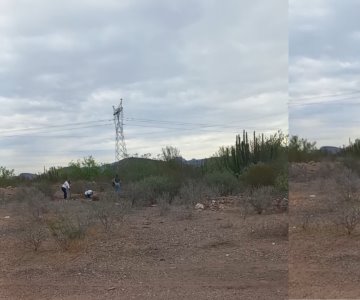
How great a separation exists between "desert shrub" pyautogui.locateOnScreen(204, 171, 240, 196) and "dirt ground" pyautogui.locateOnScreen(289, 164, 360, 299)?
41.5 feet

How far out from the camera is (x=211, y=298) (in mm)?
8438

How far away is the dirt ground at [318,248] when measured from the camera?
863cm

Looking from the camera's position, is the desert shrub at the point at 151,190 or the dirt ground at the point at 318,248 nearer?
the dirt ground at the point at 318,248

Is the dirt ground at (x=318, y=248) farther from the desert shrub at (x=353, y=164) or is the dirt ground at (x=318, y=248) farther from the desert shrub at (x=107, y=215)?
the desert shrub at (x=107, y=215)

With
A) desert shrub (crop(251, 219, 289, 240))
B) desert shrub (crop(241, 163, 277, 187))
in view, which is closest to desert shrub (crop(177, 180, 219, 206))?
desert shrub (crop(241, 163, 277, 187))

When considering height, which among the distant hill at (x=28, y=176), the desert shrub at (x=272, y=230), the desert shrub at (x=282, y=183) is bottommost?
the desert shrub at (x=272, y=230)

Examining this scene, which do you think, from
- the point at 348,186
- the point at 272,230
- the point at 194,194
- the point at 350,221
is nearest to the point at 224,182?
the point at 194,194

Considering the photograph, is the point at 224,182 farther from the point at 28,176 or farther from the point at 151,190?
the point at 28,176

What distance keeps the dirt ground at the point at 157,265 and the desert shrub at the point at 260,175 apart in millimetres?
10069

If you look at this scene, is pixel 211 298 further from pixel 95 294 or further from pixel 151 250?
pixel 151 250

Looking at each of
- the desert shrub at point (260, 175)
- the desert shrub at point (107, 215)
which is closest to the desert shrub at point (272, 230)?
the desert shrub at point (107, 215)

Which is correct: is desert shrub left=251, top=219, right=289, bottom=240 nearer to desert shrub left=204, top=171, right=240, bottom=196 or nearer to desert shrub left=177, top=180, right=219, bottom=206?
desert shrub left=177, top=180, right=219, bottom=206

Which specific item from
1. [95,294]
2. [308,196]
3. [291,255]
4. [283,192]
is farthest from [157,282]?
[283,192]

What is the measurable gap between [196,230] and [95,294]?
22.4 ft
